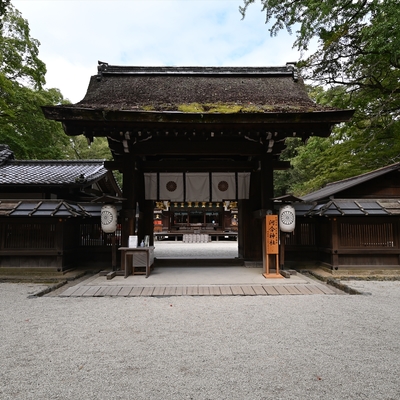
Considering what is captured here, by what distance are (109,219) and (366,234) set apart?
6443 millimetres

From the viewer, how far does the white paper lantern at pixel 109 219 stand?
6.68 m

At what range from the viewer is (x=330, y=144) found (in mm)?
12523

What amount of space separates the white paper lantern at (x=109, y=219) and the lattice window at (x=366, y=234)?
5.65 metres

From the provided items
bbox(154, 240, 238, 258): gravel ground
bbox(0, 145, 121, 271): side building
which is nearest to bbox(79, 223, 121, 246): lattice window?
bbox(0, 145, 121, 271): side building

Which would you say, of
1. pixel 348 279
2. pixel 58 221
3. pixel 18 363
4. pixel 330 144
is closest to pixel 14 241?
pixel 58 221

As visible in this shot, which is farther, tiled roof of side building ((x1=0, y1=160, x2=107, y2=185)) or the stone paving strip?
tiled roof of side building ((x1=0, y1=160, x2=107, y2=185))

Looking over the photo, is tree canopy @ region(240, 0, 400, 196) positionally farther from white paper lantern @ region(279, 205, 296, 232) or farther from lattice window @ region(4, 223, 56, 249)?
lattice window @ region(4, 223, 56, 249)

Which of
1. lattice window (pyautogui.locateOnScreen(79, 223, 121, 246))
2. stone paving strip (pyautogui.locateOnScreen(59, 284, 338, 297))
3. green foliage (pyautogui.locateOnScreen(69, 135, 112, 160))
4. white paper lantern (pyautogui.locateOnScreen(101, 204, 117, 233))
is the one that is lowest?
stone paving strip (pyautogui.locateOnScreen(59, 284, 338, 297))

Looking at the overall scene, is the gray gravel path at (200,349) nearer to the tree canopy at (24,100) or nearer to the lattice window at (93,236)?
the lattice window at (93,236)

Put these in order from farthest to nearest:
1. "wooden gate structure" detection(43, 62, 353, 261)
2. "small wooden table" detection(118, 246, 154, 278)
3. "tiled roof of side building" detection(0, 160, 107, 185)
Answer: "tiled roof of side building" detection(0, 160, 107, 185) → "small wooden table" detection(118, 246, 154, 278) → "wooden gate structure" detection(43, 62, 353, 261)

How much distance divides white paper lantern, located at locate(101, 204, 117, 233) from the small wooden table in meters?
0.56

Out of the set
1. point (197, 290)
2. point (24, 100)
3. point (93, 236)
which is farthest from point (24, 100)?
point (197, 290)

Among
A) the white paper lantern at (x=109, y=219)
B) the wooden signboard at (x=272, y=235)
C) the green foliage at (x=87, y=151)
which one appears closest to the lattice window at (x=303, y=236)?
the wooden signboard at (x=272, y=235)

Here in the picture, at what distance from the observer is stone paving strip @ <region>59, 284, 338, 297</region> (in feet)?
17.2
